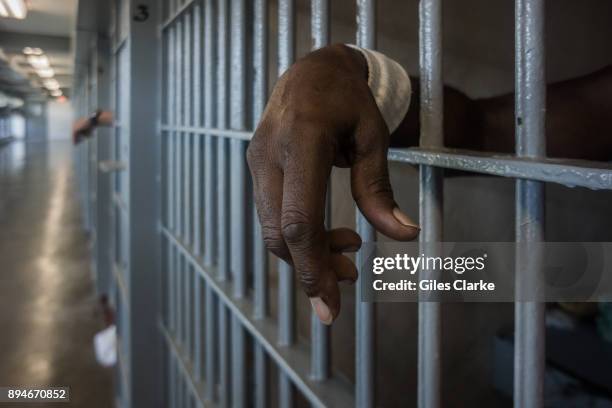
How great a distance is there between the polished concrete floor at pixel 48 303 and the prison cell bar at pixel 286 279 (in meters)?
2.03

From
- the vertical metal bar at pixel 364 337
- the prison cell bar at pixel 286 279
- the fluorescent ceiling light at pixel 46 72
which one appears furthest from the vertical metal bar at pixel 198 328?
the fluorescent ceiling light at pixel 46 72

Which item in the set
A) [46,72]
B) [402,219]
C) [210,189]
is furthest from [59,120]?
[402,219]

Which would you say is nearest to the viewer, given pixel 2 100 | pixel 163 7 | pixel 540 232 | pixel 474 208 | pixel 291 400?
pixel 540 232

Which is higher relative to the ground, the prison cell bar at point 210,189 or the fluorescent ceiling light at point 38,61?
the fluorescent ceiling light at point 38,61

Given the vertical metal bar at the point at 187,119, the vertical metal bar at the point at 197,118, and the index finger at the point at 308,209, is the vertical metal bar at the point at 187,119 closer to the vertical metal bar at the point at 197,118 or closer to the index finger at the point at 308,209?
the vertical metal bar at the point at 197,118

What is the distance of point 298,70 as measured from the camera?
495mm

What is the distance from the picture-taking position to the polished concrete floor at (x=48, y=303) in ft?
9.85

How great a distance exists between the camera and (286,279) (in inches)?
36.3

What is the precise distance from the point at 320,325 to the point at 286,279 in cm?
15

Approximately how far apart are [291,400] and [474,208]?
3.42ft

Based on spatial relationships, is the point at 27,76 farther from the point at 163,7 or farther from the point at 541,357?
the point at 541,357

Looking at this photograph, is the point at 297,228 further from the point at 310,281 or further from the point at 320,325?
the point at 320,325

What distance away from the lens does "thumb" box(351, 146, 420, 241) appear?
420 mm

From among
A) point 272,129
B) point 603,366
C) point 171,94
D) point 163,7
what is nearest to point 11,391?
point 171,94
